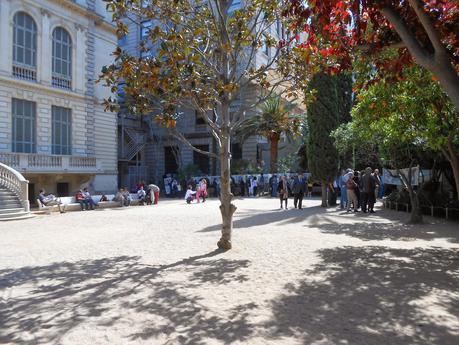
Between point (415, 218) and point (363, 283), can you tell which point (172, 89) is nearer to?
point (363, 283)

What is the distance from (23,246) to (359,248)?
7.14 metres

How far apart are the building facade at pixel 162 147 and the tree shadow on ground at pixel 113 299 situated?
29.9 m

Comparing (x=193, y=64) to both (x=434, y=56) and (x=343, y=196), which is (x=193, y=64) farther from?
(x=343, y=196)

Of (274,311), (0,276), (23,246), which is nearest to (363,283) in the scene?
(274,311)

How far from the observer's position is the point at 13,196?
1811cm

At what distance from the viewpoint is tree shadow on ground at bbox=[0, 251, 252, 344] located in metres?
4.49

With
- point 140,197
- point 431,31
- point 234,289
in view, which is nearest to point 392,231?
point 234,289

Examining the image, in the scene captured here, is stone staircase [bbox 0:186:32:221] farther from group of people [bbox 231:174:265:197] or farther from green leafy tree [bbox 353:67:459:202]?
group of people [bbox 231:174:265:197]

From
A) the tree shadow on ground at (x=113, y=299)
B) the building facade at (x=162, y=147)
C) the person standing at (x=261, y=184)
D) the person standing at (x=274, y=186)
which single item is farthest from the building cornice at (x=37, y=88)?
the tree shadow on ground at (x=113, y=299)

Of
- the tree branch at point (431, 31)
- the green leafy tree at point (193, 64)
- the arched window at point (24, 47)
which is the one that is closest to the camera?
the tree branch at point (431, 31)

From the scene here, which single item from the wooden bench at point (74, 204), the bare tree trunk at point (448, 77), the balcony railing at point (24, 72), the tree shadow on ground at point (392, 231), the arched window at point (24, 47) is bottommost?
the tree shadow on ground at point (392, 231)

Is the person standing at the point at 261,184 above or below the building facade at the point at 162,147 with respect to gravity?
below

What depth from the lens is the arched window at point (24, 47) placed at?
26.2 meters

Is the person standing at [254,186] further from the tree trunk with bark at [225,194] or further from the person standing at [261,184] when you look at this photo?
the tree trunk with bark at [225,194]
